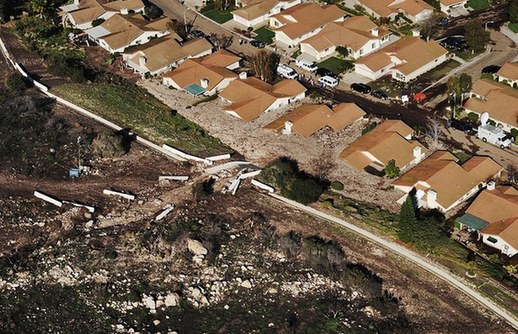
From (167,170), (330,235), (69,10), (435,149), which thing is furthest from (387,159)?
(69,10)

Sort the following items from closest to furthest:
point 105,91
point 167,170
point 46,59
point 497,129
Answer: point 167,170, point 497,129, point 105,91, point 46,59

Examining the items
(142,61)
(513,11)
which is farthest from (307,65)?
(513,11)

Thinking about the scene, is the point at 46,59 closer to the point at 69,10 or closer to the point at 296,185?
the point at 69,10

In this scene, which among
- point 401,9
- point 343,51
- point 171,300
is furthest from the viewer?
point 401,9

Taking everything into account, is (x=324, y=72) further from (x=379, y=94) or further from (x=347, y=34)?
(x=347, y=34)

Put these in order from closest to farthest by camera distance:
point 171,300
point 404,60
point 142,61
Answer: point 171,300 < point 142,61 < point 404,60

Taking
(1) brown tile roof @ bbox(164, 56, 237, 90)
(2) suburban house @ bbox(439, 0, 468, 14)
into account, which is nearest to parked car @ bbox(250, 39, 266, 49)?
(1) brown tile roof @ bbox(164, 56, 237, 90)

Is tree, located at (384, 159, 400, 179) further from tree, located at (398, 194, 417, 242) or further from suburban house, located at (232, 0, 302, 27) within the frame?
suburban house, located at (232, 0, 302, 27)
